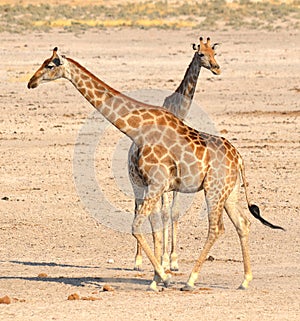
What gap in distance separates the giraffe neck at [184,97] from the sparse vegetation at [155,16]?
31694mm

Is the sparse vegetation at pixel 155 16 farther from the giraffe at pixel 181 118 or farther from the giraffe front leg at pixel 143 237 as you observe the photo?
the giraffe front leg at pixel 143 237

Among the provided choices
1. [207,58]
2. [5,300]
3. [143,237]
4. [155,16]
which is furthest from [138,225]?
[155,16]

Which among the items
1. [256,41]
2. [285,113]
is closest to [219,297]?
[285,113]

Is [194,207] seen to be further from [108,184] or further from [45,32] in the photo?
[45,32]

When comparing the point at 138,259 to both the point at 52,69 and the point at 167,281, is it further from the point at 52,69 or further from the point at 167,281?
the point at 52,69

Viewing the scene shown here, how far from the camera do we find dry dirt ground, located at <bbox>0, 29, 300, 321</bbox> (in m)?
8.59

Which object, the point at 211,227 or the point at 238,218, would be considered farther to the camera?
the point at 238,218

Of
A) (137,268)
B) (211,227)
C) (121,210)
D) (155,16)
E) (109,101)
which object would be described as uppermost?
(109,101)

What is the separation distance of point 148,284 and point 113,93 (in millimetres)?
1600

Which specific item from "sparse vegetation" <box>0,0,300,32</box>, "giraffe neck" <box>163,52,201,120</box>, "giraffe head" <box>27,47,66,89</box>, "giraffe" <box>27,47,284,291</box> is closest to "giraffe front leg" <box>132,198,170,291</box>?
"giraffe" <box>27,47,284,291</box>

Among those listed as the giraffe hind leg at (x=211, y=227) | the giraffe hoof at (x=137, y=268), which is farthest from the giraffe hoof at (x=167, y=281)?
the giraffe hoof at (x=137, y=268)

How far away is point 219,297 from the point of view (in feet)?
28.7

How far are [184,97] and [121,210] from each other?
2343 millimetres

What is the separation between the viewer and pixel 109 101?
380 inches
